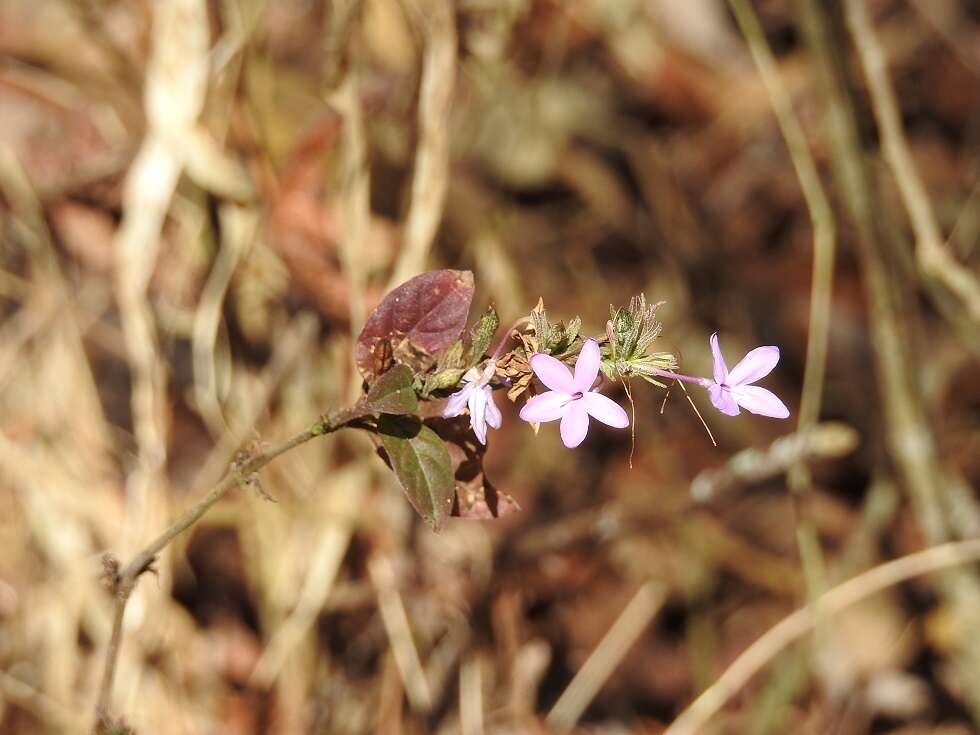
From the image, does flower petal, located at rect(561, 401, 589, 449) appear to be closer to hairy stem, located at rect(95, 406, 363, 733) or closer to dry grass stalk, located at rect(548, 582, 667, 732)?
hairy stem, located at rect(95, 406, 363, 733)

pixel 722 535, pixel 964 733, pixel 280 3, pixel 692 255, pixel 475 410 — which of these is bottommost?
pixel 475 410

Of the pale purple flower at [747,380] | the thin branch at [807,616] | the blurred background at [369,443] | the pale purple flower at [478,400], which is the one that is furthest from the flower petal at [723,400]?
the thin branch at [807,616]

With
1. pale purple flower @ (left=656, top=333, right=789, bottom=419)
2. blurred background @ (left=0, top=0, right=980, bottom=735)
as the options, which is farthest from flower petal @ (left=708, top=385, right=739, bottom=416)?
blurred background @ (left=0, top=0, right=980, bottom=735)

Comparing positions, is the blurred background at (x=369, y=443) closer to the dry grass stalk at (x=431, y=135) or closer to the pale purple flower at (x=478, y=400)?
the dry grass stalk at (x=431, y=135)

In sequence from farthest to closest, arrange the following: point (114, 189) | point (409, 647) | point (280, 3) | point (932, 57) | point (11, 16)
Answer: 1. point (932, 57)
2. point (280, 3)
3. point (11, 16)
4. point (114, 189)
5. point (409, 647)

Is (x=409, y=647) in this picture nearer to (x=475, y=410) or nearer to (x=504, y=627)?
(x=504, y=627)

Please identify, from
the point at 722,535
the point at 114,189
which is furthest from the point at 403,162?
the point at 722,535
